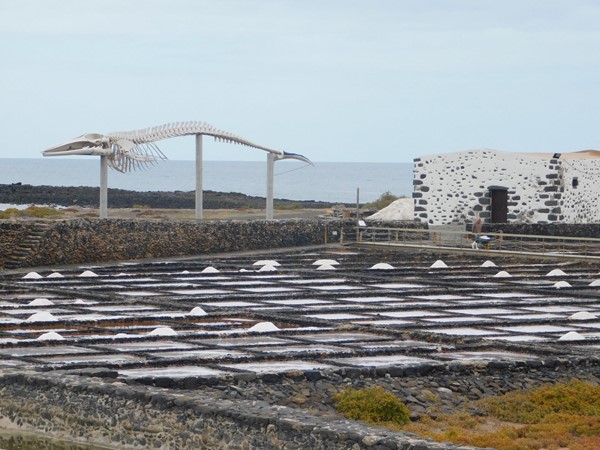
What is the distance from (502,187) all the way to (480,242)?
3.97 metres

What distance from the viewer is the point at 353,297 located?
867 inches

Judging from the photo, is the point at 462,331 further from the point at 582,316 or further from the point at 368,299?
the point at 368,299

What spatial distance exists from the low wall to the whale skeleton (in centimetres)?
118

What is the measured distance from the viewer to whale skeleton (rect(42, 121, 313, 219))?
99.7 ft

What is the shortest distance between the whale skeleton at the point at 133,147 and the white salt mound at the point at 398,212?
4376 mm

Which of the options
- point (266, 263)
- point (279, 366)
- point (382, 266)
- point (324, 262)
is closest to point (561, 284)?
point (382, 266)

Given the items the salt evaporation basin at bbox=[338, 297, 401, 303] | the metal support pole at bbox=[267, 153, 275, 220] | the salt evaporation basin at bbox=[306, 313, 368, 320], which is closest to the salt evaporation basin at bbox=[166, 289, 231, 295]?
the salt evaporation basin at bbox=[338, 297, 401, 303]

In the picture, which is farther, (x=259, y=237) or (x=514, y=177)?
(x=514, y=177)

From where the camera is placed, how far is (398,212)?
38.0 metres

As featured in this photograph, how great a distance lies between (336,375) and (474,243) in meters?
17.7

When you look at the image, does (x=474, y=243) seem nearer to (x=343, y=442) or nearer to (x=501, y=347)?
(x=501, y=347)

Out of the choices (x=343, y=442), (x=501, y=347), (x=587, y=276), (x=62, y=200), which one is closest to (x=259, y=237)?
(x=587, y=276)

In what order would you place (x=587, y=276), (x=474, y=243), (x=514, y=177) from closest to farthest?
(x=587, y=276), (x=474, y=243), (x=514, y=177)

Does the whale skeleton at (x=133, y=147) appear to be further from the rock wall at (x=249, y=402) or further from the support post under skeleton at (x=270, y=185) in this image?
the rock wall at (x=249, y=402)
